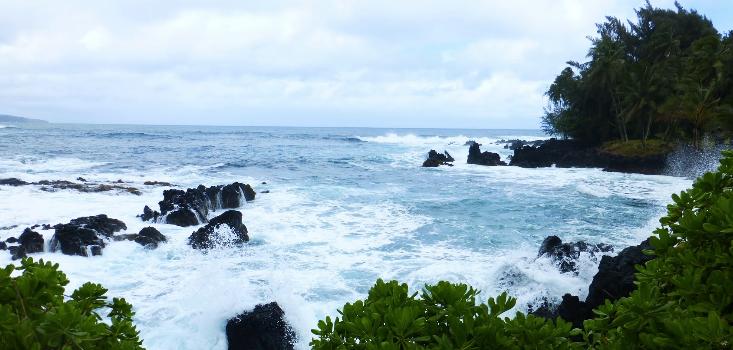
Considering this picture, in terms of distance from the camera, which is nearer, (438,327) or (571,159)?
(438,327)

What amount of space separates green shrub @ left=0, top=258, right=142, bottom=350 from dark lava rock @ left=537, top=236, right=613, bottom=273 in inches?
378

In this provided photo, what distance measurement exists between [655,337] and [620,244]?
12.3m

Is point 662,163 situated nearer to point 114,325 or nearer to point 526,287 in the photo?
point 526,287

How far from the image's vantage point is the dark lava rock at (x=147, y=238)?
13234 millimetres

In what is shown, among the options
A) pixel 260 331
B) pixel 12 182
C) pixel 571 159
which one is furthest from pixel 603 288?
pixel 571 159

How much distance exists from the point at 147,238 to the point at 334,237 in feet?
17.1

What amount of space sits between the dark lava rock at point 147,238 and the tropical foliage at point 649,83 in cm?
2613

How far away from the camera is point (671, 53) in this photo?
1469 inches

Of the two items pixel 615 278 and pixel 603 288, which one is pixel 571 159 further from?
pixel 603 288

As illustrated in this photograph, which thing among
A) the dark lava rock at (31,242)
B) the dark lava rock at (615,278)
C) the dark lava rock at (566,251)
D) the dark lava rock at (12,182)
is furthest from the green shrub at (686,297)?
the dark lava rock at (12,182)

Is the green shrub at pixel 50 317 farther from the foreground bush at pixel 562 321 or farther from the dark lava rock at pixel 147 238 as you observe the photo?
the dark lava rock at pixel 147 238

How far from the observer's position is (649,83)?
34500 mm

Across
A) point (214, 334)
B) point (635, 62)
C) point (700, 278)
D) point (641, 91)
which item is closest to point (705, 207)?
point (700, 278)

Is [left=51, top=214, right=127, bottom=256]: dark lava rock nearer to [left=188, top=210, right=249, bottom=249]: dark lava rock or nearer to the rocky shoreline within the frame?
[left=188, top=210, right=249, bottom=249]: dark lava rock
